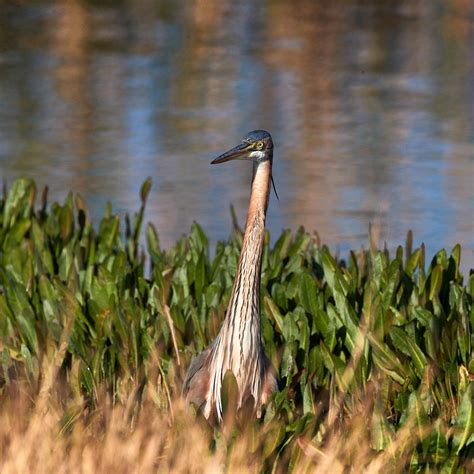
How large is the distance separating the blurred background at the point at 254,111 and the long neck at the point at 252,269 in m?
2.68

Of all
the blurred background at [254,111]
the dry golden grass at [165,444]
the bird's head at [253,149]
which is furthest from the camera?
the blurred background at [254,111]

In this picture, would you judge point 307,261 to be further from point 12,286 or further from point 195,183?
point 195,183

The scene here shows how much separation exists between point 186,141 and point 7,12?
34.8ft

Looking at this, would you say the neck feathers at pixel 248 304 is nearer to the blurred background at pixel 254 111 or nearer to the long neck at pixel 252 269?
the long neck at pixel 252 269

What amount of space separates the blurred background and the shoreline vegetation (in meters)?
1.49

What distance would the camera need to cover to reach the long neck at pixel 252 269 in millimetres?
4828

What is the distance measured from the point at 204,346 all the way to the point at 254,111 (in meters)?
7.93

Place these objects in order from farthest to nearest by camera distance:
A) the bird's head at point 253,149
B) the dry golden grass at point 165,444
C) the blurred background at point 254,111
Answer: the blurred background at point 254,111 → the bird's head at point 253,149 → the dry golden grass at point 165,444

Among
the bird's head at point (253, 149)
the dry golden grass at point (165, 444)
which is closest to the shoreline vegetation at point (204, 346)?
the dry golden grass at point (165, 444)

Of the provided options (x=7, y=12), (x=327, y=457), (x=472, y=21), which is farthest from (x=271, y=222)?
(x=7, y=12)

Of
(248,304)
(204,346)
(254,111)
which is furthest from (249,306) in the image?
(254,111)

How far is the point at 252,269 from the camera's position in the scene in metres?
4.83

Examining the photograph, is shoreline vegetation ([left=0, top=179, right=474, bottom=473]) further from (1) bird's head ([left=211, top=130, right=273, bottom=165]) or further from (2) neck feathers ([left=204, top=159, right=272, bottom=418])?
(1) bird's head ([left=211, top=130, right=273, bottom=165])

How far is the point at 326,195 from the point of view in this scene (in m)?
10.2
